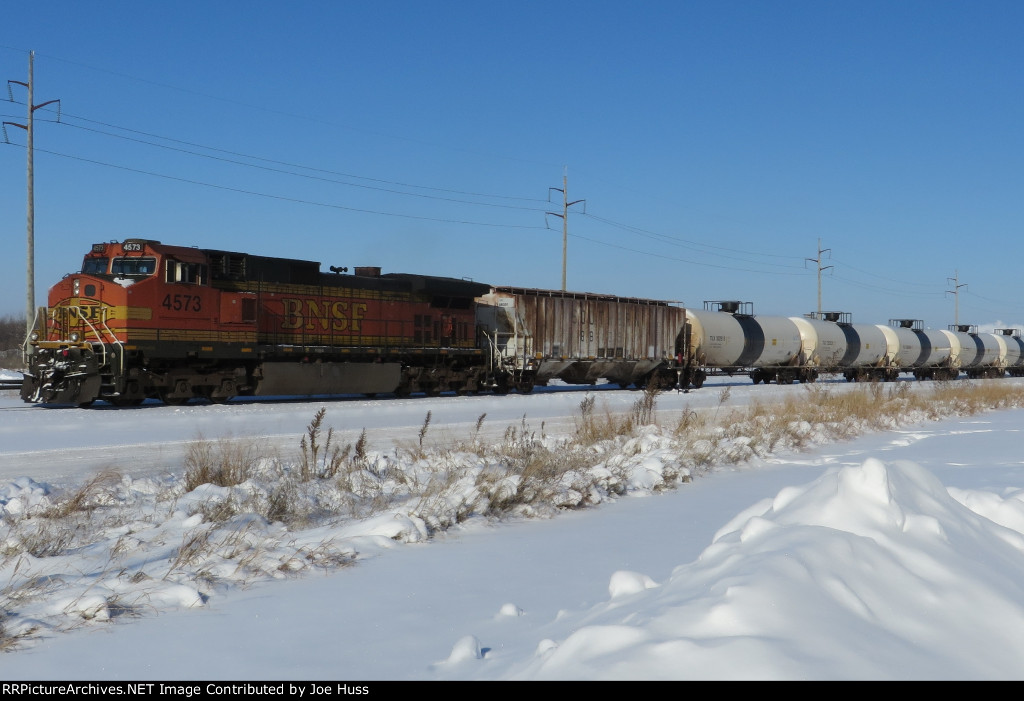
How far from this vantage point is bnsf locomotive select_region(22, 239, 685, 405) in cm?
1917

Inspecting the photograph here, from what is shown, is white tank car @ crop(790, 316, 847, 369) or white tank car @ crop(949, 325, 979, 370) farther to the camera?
white tank car @ crop(949, 325, 979, 370)

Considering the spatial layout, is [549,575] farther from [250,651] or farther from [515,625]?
[250,651]

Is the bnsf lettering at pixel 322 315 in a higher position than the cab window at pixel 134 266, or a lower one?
lower

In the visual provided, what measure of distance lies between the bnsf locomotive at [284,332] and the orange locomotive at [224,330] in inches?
1.2

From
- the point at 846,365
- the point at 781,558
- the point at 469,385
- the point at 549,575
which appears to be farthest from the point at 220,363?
the point at 846,365

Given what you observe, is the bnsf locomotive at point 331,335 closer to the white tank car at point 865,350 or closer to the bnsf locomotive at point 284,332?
the bnsf locomotive at point 284,332

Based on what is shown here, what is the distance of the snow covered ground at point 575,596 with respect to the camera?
313cm

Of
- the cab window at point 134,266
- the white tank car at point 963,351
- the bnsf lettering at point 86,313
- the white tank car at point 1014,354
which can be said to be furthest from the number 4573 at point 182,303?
the white tank car at point 1014,354

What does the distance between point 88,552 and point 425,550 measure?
230 cm

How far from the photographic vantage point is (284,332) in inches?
867

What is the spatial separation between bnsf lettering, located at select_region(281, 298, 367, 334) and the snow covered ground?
46.7 feet

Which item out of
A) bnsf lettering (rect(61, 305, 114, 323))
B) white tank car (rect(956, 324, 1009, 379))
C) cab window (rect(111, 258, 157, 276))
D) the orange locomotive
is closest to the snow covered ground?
the orange locomotive

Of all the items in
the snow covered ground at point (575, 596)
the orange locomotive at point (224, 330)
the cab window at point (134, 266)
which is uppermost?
the cab window at point (134, 266)

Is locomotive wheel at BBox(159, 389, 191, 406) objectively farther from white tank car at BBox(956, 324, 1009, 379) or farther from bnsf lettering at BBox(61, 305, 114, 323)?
white tank car at BBox(956, 324, 1009, 379)
